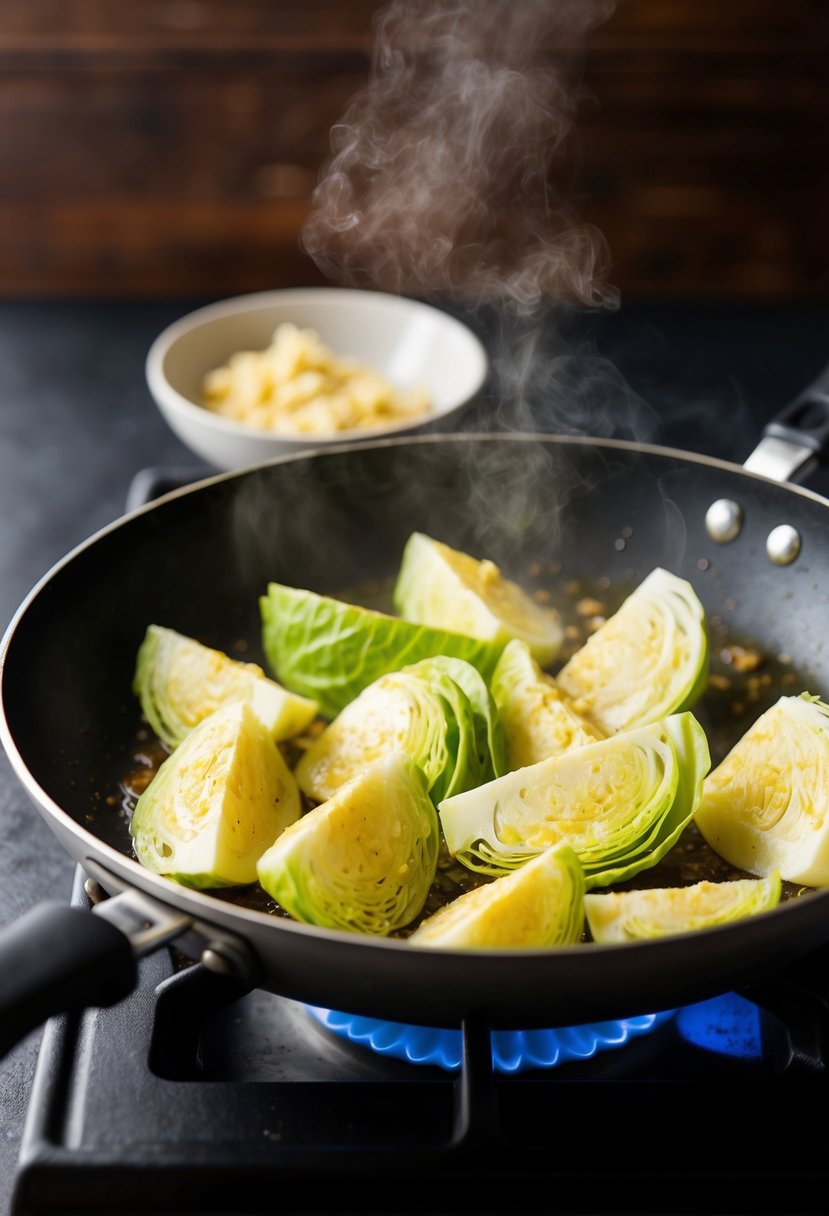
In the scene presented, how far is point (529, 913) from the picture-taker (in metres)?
1.06

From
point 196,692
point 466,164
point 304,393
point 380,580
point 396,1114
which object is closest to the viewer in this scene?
point 396,1114

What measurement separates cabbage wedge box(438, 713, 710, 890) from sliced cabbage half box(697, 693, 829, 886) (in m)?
0.09

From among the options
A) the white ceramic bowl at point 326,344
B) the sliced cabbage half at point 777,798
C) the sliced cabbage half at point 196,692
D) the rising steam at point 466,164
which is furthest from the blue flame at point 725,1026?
the rising steam at point 466,164

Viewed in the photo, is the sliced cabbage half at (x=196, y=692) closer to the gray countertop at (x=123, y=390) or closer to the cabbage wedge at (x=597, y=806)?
the cabbage wedge at (x=597, y=806)

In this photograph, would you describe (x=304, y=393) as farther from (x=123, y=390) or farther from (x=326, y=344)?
(x=123, y=390)

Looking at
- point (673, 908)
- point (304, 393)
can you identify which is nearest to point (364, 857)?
point (673, 908)

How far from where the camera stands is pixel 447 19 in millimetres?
2699

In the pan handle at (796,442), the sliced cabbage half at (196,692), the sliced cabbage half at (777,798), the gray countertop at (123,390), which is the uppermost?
the pan handle at (796,442)

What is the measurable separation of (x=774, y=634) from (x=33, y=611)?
101cm

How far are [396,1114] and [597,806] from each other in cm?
39

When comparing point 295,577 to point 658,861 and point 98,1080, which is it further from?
point 98,1080

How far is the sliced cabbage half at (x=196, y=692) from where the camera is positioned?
4.83 ft

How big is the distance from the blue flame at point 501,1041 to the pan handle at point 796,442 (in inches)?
34.0

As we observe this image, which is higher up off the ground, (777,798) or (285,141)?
(285,141)
